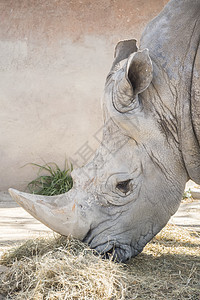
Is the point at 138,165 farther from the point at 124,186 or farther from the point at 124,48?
the point at 124,48

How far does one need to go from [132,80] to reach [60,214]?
84cm

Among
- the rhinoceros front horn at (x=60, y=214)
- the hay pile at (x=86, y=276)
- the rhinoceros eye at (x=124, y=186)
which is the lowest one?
the hay pile at (x=86, y=276)

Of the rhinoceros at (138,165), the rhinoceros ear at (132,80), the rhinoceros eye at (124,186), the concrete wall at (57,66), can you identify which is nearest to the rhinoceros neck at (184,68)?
the rhinoceros at (138,165)

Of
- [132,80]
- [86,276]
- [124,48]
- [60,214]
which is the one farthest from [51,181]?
[86,276]

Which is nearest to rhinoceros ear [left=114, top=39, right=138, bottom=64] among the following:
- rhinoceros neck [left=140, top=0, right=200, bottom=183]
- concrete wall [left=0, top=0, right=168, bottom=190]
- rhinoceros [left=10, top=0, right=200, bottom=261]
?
rhinoceros neck [left=140, top=0, right=200, bottom=183]

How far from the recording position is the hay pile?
7.24 ft

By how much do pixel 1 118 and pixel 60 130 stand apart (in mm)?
888

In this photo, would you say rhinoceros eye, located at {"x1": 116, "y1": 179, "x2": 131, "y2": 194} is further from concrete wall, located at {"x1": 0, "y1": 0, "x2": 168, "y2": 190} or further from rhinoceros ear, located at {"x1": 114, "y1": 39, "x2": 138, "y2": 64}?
concrete wall, located at {"x1": 0, "y1": 0, "x2": 168, "y2": 190}

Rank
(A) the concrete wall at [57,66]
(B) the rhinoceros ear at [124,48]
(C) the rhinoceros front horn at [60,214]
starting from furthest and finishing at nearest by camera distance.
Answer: (A) the concrete wall at [57,66]
(B) the rhinoceros ear at [124,48]
(C) the rhinoceros front horn at [60,214]

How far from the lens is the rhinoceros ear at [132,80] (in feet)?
8.41

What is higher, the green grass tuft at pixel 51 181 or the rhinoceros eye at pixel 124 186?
the rhinoceros eye at pixel 124 186

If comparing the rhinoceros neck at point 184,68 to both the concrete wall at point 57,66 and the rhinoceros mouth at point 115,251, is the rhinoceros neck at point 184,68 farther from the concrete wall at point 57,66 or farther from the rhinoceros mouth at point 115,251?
the concrete wall at point 57,66

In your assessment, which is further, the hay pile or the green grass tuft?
the green grass tuft

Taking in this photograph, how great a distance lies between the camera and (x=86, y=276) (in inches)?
90.3
